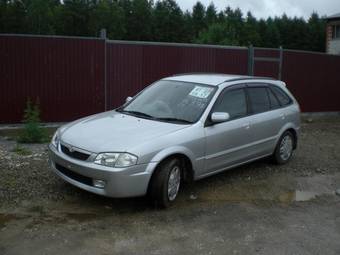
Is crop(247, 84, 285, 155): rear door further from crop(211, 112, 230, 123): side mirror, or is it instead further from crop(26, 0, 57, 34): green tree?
crop(26, 0, 57, 34): green tree

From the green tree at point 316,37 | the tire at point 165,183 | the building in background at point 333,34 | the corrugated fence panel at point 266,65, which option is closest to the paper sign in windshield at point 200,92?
the tire at point 165,183

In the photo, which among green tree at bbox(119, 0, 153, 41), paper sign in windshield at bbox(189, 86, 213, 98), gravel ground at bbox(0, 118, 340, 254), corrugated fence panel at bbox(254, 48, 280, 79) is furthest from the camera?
green tree at bbox(119, 0, 153, 41)

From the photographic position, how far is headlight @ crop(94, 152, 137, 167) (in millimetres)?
5246

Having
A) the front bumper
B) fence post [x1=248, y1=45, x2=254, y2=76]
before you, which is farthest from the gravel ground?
fence post [x1=248, y1=45, x2=254, y2=76]

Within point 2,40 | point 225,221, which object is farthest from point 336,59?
point 225,221

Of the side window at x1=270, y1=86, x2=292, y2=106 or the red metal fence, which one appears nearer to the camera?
the side window at x1=270, y1=86, x2=292, y2=106

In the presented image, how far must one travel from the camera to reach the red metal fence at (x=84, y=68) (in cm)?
1044

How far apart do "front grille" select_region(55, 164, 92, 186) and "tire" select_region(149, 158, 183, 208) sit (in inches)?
29.0

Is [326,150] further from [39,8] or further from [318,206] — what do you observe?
[39,8]

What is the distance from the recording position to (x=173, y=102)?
6578 mm

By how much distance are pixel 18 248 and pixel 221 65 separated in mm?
9674

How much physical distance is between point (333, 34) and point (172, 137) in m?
33.2

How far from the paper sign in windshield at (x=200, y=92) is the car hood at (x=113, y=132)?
30.3 inches

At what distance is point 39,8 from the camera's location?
61844 millimetres
